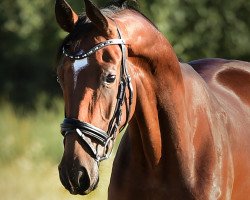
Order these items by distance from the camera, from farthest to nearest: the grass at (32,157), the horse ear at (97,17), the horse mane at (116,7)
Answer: the grass at (32,157), the horse mane at (116,7), the horse ear at (97,17)

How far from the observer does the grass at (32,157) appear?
345 inches

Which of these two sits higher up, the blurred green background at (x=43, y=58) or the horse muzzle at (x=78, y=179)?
the horse muzzle at (x=78, y=179)

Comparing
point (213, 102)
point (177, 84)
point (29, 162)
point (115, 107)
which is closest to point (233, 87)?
point (213, 102)

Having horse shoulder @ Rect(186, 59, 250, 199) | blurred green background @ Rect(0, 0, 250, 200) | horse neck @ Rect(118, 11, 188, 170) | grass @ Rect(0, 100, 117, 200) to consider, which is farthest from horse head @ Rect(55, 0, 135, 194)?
blurred green background @ Rect(0, 0, 250, 200)

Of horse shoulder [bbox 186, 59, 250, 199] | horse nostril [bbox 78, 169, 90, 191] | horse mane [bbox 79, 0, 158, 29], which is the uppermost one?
horse mane [bbox 79, 0, 158, 29]

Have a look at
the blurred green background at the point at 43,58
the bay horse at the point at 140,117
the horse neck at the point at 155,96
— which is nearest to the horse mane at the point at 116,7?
the bay horse at the point at 140,117

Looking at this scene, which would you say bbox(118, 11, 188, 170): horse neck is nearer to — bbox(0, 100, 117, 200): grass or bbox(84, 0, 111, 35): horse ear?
bbox(84, 0, 111, 35): horse ear

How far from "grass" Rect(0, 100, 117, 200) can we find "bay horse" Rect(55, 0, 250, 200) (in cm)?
366

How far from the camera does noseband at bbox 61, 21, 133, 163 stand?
403cm

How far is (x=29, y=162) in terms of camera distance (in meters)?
10.3

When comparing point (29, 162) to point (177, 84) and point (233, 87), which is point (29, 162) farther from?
point (177, 84)

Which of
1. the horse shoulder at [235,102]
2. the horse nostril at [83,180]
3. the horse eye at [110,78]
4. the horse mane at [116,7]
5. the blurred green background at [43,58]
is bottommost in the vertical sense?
the blurred green background at [43,58]

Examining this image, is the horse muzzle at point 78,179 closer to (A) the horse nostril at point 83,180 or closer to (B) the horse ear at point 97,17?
(A) the horse nostril at point 83,180

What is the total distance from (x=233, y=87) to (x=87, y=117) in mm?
1856
